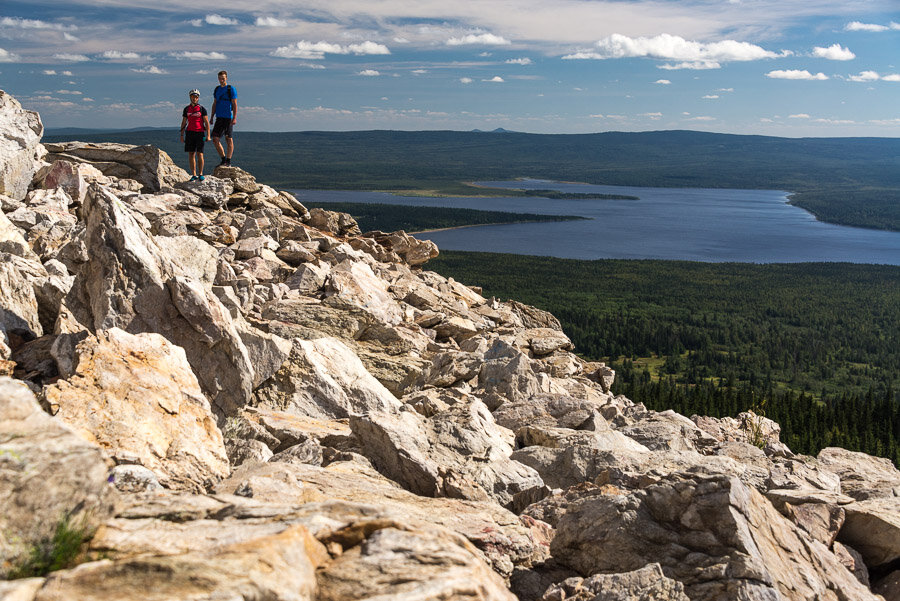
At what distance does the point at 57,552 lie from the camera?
498 centimetres

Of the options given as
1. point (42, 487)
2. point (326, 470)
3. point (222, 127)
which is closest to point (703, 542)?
point (326, 470)

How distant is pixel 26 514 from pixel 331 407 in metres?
8.90

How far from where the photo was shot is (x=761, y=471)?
13016 millimetres

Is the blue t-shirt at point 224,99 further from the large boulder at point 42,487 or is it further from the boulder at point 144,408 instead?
the large boulder at point 42,487

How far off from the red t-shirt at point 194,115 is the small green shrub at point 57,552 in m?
24.0

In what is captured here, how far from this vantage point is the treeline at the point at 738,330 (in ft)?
212

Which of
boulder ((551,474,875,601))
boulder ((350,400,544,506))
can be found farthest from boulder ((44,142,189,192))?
boulder ((551,474,875,601))

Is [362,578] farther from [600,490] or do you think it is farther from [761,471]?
[761,471]

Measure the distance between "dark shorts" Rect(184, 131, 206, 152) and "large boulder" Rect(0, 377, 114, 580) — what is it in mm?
23426

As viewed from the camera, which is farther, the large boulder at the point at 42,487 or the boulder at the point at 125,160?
the boulder at the point at 125,160

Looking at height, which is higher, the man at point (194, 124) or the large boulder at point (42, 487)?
the man at point (194, 124)

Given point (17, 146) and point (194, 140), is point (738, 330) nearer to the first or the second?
point (194, 140)

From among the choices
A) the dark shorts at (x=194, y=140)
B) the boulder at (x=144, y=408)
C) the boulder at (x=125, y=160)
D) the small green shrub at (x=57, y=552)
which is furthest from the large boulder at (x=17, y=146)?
the small green shrub at (x=57, y=552)

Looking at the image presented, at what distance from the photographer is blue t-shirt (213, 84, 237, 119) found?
2741 cm
